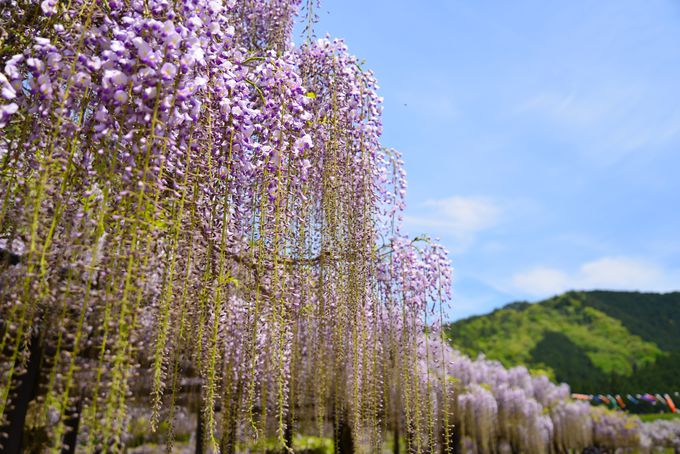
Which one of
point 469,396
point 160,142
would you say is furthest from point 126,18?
point 469,396

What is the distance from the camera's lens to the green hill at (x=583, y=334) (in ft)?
84.8

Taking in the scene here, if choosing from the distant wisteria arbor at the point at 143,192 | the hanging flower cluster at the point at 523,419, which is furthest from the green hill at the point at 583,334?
the distant wisteria arbor at the point at 143,192

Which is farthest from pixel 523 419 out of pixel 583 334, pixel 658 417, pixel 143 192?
pixel 583 334

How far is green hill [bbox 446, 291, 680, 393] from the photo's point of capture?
84.8ft

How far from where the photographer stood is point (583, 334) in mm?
29188

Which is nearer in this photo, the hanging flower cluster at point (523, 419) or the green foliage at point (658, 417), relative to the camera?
the hanging flower cluster at point (523, 419)

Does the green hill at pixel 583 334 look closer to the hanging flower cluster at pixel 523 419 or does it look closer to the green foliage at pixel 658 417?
the green foliage at pixel 658 417

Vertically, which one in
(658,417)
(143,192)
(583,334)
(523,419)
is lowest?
(658,417)

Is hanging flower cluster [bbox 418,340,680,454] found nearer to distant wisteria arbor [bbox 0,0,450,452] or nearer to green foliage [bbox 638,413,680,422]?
green foliage [bbox 638,413,680,422]

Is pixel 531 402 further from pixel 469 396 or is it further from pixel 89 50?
pixel 89 50

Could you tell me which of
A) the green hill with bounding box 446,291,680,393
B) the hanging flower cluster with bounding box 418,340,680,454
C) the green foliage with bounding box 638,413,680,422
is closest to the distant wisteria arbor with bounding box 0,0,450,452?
the hanging flower cluster with bounding box 418,340,680,454

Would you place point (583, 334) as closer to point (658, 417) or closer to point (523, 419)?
point (658, 417)

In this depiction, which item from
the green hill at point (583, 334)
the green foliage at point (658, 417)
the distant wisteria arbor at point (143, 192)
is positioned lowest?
the green foliage at point (658, 417)

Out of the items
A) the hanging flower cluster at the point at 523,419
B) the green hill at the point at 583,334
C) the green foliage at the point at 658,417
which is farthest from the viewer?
the green hill at the point at 583,334
